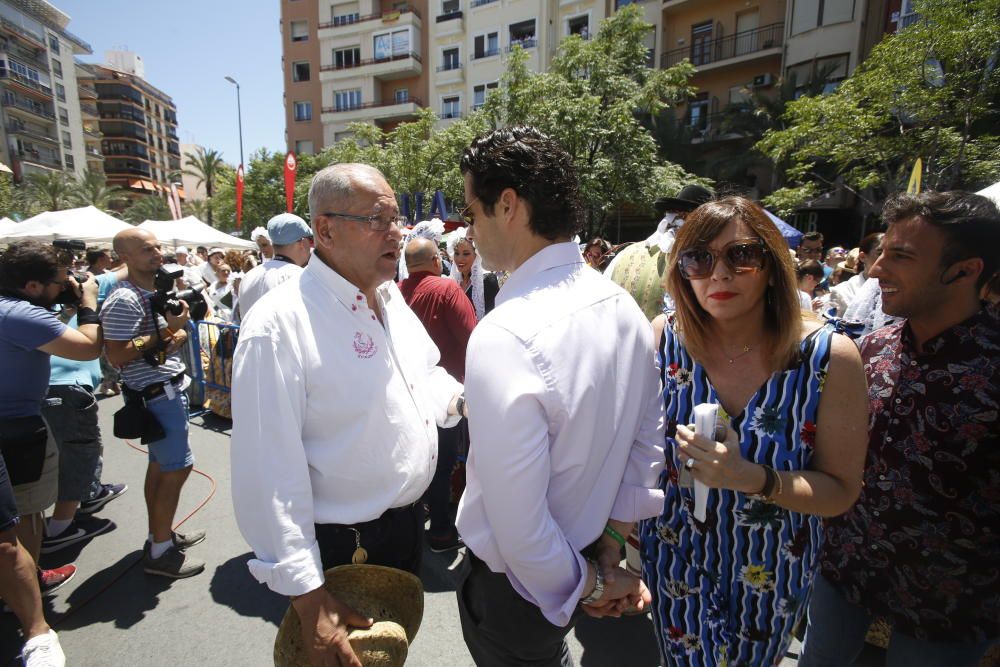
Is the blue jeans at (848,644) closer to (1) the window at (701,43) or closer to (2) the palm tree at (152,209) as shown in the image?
(1) the window at (701,43)

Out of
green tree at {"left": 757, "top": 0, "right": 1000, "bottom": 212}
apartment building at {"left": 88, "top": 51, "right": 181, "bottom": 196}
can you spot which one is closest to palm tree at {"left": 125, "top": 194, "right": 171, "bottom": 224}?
apartment building at {"left": 88, "top": 51, "right": 181, "bottom": 196}

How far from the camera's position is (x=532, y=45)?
84.7 feet

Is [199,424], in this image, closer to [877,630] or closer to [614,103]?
[877,630]

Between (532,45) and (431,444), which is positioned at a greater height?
(532,45)

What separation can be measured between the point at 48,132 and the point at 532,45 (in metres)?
57.2

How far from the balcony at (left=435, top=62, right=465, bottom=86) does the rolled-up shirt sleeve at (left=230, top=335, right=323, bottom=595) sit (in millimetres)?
31012

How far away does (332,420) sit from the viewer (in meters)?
1.64

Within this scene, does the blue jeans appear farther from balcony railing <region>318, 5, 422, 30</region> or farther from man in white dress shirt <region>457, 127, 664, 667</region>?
balcony railing <region>318, 5, 422, 30</region>

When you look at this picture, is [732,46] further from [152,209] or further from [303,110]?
[152,209]

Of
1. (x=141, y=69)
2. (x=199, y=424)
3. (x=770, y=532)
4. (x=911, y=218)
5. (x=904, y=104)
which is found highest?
(x=141, y=69)

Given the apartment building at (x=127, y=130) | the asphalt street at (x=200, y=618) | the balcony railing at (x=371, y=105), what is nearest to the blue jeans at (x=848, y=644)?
the asphalt street at (x=200, y=618)

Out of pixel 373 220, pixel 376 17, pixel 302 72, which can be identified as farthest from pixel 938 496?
pixel 302 72

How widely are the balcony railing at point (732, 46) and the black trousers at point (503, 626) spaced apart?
84.3ft

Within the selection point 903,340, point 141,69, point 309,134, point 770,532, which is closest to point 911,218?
point 903,340
